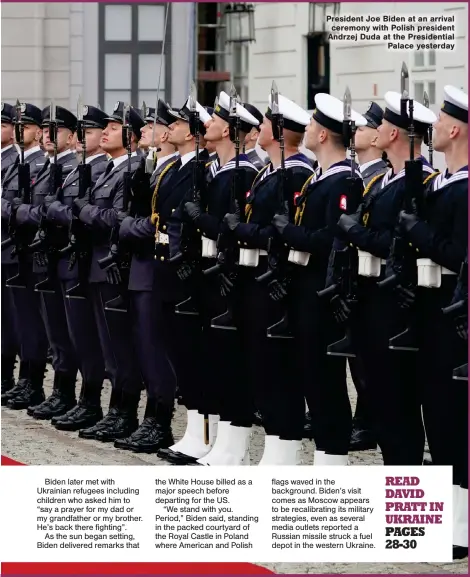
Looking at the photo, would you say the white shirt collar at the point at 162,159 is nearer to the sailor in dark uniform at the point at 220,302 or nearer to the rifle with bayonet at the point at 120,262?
the rifle with bayonet at the point at 120,262

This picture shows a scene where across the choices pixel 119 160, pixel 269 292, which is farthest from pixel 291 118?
pixel 119 160

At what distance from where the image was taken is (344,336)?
9.67 metres

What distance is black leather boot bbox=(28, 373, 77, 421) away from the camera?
13.0m

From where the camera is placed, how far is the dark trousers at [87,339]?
12.5 meters

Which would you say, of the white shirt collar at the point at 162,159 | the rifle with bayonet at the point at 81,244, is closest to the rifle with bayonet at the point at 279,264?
the white shirt collar at the point at 162,159

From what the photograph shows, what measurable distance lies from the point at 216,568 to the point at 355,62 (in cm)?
1006

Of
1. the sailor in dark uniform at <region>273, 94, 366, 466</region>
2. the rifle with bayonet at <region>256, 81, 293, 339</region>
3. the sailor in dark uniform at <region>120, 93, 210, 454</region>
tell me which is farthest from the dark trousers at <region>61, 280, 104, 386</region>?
the sailor in dark uniform at <region>273, 94, 366, 466</region>

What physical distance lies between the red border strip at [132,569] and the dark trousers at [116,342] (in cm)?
373

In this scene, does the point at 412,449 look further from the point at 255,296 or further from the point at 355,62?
the point at 355,62

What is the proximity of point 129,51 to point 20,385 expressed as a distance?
13.7 m

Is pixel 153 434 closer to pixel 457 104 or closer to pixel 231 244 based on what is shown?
pixel 231 244

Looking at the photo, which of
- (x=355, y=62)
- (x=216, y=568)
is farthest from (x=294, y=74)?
(x=216, y=568)

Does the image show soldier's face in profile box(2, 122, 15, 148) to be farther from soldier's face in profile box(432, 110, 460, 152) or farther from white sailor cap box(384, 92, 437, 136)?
soldier's face in profile box(432, 110, 460, 152)

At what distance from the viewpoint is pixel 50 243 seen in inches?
505
